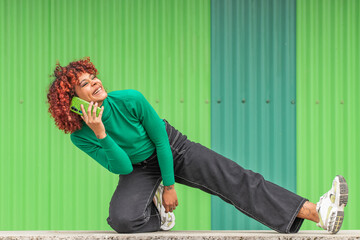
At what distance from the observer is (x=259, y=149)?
9.80ft

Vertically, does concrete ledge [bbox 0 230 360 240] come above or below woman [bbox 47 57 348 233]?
below

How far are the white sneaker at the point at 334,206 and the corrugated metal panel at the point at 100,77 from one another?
0.97 m

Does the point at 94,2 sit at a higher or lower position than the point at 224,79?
higher

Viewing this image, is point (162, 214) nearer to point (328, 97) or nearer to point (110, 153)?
point (110, 153)

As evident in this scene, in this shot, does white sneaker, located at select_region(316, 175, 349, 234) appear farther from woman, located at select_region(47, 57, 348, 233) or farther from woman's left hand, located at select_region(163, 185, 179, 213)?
woman's left hand, located at select_region(163, 185, 179, 213)

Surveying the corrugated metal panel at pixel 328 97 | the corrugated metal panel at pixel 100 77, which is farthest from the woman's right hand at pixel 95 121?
the corrugated metal panel at pixel 328 97

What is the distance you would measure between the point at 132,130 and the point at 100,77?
90 cm

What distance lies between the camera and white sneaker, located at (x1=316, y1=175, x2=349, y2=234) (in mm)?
2041

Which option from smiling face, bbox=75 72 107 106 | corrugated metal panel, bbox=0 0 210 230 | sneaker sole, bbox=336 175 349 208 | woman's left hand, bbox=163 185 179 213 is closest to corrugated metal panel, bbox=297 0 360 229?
corrugated metal panel, bbox=0 0 210 230

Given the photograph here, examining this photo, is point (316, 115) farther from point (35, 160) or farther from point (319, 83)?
point (35, 160)

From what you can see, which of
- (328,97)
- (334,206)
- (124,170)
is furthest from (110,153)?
(328,97)

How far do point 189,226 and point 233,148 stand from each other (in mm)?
547

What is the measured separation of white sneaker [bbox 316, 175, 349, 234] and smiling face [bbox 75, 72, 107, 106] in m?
1.07

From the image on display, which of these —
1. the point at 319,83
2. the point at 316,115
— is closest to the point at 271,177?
the point at 316,115
